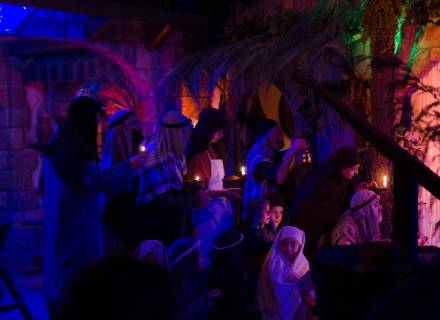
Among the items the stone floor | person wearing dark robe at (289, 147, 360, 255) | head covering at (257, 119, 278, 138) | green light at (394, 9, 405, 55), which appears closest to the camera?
person wearing dark robe at (289, 147, 360, 255)

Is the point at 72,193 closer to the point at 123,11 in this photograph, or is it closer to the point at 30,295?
the point at 30,295

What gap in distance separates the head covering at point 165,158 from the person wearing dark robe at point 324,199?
2.96 feet

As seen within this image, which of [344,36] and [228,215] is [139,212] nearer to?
[228,215]

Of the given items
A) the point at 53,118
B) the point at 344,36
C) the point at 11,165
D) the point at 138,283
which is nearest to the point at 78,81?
the point at 53,118

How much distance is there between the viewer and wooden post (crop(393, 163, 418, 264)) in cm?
169

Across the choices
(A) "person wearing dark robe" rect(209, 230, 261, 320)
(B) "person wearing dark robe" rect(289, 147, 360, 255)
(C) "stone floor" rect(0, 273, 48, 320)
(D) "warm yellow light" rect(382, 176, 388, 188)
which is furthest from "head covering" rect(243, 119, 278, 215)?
(C) "stone floor" rect(0, 273, 48, 320)

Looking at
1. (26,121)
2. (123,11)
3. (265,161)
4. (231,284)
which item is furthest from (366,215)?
(26,121)

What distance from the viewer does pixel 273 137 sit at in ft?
15.9

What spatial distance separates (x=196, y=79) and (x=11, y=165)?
2.82m

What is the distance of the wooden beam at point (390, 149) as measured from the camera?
160 centimetres

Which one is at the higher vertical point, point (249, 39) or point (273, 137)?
point (249, 39)

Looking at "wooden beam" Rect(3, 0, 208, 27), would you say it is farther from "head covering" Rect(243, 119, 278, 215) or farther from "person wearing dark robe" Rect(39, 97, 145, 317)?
"person wearing dark robe" Rect(39, 97, 145, 317)

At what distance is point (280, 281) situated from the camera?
3.57 m

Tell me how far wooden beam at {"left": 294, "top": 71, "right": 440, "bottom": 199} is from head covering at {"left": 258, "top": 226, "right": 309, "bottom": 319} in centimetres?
183
